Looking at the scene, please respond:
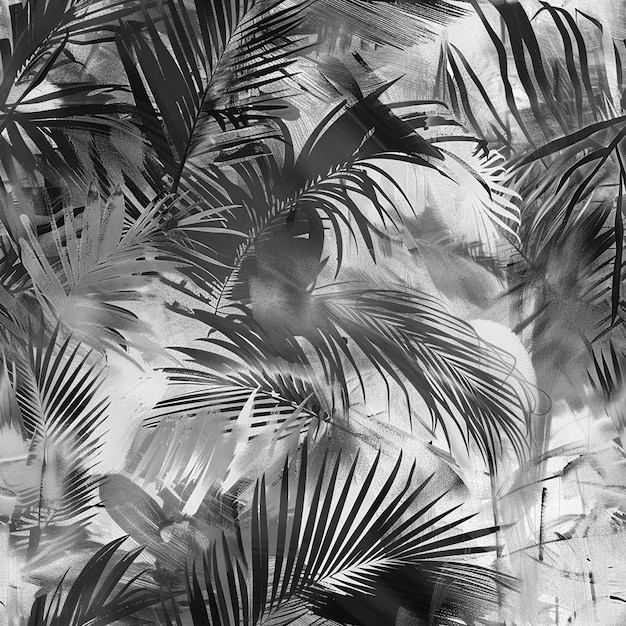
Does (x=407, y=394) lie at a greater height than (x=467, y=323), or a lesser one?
lesser

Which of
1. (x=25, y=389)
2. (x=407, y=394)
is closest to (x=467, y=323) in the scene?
(x=407, y=394)

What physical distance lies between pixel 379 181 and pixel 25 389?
0.58m

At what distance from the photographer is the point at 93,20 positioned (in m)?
0.79

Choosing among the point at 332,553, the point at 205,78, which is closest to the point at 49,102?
the point at 205,78

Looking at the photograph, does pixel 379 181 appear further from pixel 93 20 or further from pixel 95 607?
pixel 95 607

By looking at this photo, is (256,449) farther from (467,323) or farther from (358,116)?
(358,116)

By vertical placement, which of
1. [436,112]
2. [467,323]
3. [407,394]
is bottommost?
[407,394]

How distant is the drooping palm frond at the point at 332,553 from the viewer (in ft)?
2.48

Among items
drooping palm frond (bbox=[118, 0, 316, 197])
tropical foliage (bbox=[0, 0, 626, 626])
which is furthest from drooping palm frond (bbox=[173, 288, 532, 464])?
drooping palm frond (bbox=[118, 0, 316, 197])

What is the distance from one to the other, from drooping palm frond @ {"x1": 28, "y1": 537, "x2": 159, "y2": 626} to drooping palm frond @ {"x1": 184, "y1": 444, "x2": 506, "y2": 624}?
0.08 metres

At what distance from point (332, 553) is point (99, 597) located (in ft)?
1.06

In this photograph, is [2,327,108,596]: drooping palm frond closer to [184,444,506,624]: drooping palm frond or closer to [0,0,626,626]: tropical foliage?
[0,0,626,626]: tropical foliage

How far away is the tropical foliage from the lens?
76cm

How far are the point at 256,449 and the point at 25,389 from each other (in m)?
0.33
